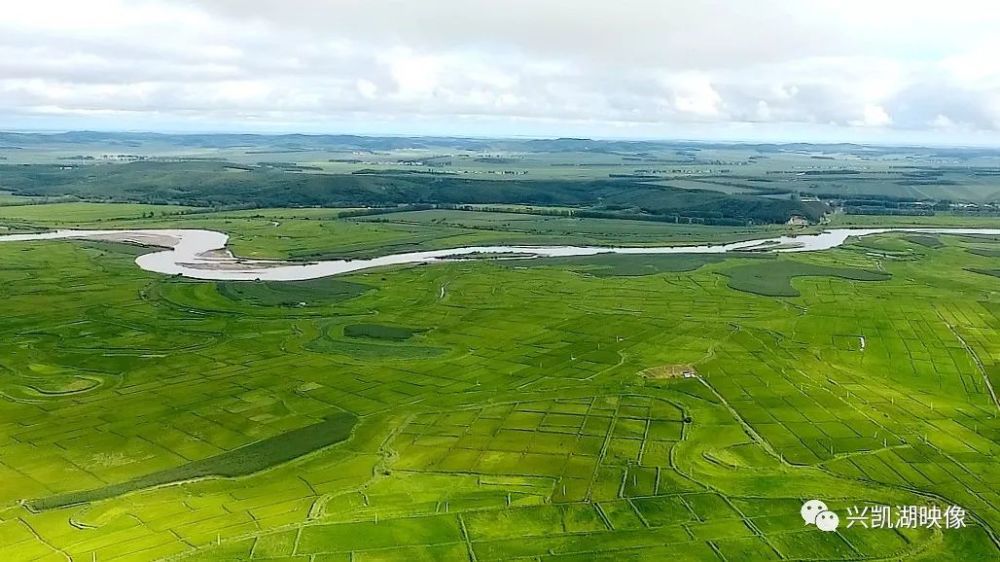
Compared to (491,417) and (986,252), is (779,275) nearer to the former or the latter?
(986,252)

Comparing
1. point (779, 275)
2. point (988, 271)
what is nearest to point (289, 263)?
point (779, 275)

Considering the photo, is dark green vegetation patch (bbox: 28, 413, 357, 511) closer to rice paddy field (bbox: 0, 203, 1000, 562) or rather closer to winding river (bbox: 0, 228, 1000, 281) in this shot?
rice paddy field (bbox: 0, 203, 1000, 562)

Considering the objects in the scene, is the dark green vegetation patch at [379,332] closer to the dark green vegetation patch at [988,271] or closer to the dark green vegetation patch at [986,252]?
the dark green vegetation patch at [988,271]

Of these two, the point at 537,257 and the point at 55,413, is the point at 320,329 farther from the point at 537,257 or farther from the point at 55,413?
the point at 537,257

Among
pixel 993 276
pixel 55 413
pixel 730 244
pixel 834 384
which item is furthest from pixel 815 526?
pixel 730 244

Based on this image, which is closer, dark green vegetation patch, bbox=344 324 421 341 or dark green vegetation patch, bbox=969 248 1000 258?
dark green vegetation patch, bbox=344 324 421 341

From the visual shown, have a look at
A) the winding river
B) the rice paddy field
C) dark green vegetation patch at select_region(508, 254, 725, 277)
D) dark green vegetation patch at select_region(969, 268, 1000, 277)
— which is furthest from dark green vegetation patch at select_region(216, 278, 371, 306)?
dark green vegetation patch at select_region(969, 268, 1000, 277)

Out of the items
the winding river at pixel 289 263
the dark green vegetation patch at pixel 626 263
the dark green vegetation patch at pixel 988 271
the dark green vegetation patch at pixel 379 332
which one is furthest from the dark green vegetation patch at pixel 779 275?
the dark green vegetation patch at pixel 379 332
